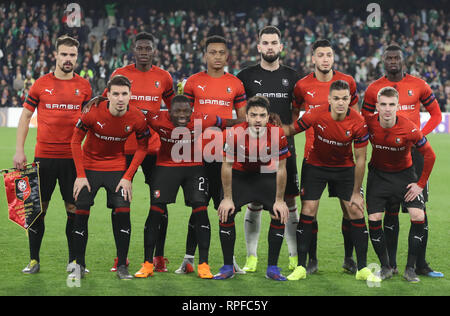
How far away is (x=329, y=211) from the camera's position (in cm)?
1127

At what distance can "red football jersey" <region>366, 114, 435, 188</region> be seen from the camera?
6.77 metres

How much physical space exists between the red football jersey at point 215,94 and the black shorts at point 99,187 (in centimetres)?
120

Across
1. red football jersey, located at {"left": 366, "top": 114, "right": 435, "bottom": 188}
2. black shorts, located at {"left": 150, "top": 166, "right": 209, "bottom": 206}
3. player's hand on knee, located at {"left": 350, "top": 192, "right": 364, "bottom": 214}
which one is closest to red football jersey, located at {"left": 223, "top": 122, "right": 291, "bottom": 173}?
black shorts, located at {"left": 150, "top": 166, "right": 209, "bottom": 206}

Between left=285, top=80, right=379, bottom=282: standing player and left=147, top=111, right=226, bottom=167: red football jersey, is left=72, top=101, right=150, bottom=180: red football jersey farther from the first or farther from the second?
left=285, top=80, right=379, bottom=282: standing player

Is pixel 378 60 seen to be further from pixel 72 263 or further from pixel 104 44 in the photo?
pixel 72 263

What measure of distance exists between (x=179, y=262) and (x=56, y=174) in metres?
1.61

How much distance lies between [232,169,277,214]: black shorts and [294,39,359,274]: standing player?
57 centimetres

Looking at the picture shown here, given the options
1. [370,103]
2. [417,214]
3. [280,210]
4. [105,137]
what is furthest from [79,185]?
→ [417,214]

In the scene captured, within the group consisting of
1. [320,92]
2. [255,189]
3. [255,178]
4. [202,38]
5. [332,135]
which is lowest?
[255,189]

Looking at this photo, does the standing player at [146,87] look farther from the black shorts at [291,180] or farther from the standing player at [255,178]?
the black shorts at [291,180]

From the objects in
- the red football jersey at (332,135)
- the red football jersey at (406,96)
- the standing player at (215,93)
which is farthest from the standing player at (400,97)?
the standing player at (215,93)

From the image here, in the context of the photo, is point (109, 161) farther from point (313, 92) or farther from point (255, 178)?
point (313, 92)

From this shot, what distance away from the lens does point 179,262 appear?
7.65 meters

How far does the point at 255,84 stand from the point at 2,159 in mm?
10303
